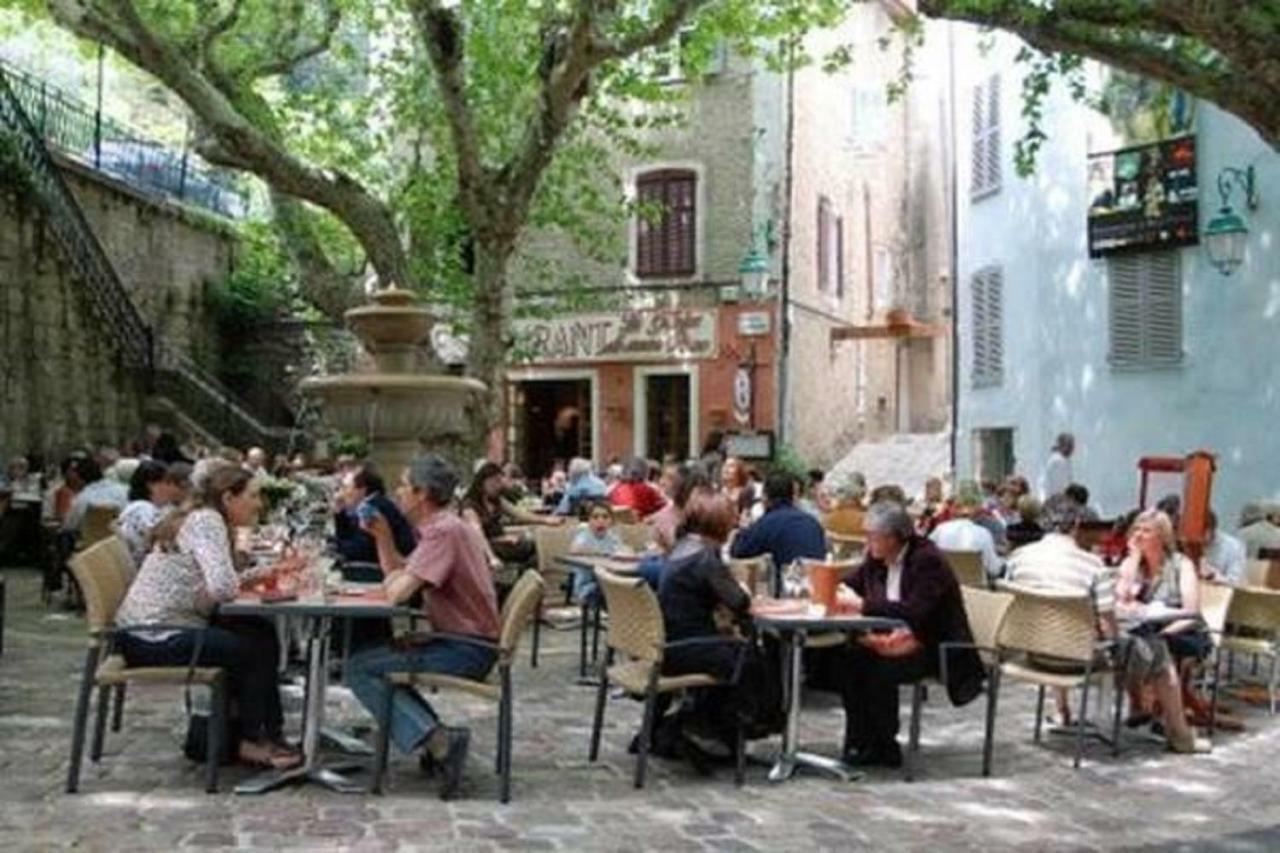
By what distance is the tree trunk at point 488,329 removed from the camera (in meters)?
15.2

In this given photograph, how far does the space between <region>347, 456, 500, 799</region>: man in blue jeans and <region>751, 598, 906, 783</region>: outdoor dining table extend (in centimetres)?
130

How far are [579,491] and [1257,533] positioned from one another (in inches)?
264

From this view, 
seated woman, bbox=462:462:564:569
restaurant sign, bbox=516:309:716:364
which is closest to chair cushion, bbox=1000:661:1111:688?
seated woman, bbox=462:462:564:569

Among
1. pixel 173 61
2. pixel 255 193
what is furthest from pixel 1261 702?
pixel 255 193

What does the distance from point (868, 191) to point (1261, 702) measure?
71.3 ft

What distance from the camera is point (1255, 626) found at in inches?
341

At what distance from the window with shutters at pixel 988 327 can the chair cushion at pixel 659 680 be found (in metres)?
14.7

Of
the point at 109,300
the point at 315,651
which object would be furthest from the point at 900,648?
the point at 109,300

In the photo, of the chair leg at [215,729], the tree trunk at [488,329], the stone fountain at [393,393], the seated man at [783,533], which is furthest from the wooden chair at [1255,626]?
the tree trunk at [488,329]

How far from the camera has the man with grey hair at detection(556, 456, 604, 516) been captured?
1507 centimetres

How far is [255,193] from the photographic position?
29.1 meters

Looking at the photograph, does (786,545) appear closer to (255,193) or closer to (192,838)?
(192,838)

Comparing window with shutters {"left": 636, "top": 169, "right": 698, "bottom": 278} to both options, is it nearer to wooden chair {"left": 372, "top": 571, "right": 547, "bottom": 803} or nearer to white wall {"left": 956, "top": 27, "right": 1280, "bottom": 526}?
white wall {"left": 956, "top": 27, "right": 1280, "bottom": 526}

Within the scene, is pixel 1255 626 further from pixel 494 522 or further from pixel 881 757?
pixel 494 522
